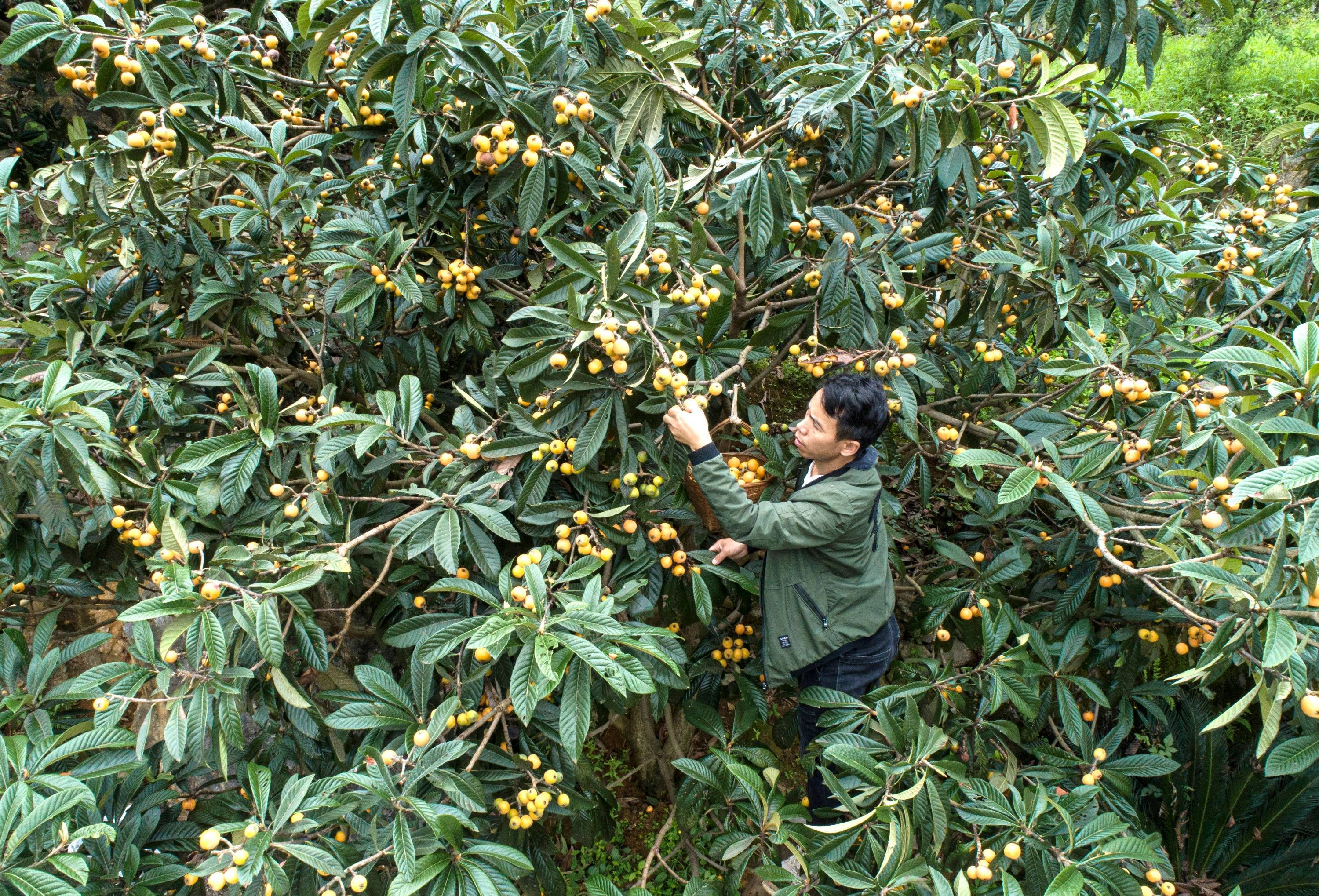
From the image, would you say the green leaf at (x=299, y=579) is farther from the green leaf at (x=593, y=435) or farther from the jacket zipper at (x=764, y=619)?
the jacket zipper at (x=764, y=619)

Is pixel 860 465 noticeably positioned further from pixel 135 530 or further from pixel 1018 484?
pixel 135 530

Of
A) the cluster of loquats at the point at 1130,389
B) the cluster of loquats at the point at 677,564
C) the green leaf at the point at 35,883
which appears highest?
the cluster of loquats at the point at 1130,389

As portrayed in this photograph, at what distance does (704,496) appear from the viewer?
203 centimetres

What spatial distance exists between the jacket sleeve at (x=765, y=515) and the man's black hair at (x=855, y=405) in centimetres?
16

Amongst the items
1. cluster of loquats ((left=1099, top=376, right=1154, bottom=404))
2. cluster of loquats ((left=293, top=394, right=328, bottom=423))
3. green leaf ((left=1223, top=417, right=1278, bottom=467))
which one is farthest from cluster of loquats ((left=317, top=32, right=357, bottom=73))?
green leaf ((left=1223, top=417, right=1278, bottom=467))

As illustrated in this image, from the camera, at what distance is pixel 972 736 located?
2096mm

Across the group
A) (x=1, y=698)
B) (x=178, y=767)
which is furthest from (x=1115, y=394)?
(x=1, y=698)

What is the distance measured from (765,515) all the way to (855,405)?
0.31 m

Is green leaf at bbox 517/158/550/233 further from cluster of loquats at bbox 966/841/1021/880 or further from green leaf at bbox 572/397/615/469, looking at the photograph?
cluster of loquats at bbox 966/841/1021/880

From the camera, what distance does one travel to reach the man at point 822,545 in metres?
1.88

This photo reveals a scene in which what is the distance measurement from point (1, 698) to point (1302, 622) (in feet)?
9.11

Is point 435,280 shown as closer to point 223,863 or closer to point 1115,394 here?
point 223,863

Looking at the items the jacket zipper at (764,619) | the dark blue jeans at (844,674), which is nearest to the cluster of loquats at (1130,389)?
the dark blue jeans at (844,674)

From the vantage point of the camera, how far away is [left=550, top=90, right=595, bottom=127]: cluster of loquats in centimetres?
198
